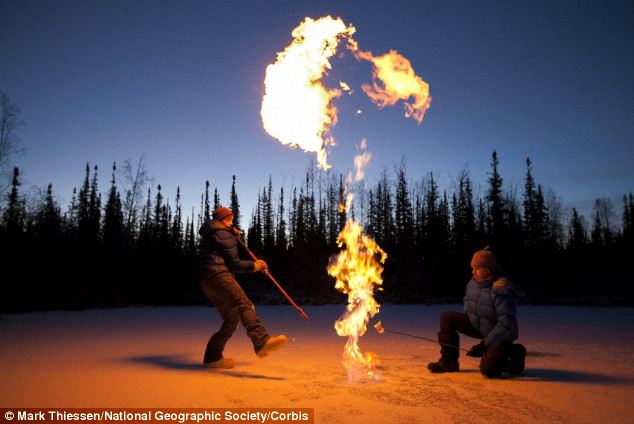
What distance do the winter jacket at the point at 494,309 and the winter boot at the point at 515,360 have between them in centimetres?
24

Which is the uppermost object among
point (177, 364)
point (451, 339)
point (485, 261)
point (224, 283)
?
point (485, 261)

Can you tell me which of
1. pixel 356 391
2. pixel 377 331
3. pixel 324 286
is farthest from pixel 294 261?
pixel 356 391

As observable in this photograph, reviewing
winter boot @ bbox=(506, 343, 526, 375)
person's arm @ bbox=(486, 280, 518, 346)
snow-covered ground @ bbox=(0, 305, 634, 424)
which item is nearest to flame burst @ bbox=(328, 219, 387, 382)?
snow-covered ground @ bbox=(0, 305, 634, 424)

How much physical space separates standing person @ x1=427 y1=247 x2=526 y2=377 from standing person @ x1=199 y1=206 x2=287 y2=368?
2.48 metres

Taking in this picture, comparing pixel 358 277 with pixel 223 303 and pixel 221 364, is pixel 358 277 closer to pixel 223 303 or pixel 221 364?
pixel 223 303

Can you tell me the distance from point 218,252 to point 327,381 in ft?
7.61

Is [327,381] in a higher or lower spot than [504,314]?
lower

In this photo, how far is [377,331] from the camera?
1177 centimetres

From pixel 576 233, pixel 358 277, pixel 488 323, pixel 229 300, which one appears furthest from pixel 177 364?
pixel 576 233

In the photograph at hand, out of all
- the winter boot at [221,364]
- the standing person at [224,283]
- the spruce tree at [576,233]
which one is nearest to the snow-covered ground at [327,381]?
the winter boot at [221,364]

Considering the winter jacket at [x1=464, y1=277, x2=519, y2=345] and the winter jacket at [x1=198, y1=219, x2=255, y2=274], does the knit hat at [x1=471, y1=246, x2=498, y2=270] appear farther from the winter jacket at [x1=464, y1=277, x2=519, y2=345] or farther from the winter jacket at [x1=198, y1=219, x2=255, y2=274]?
the winter jacket at [x1=198, y1=219, x2=255, y2=274]

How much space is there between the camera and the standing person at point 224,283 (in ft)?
21.0

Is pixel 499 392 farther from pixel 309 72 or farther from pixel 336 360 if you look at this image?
pixel 309 72

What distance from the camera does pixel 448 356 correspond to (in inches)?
248
